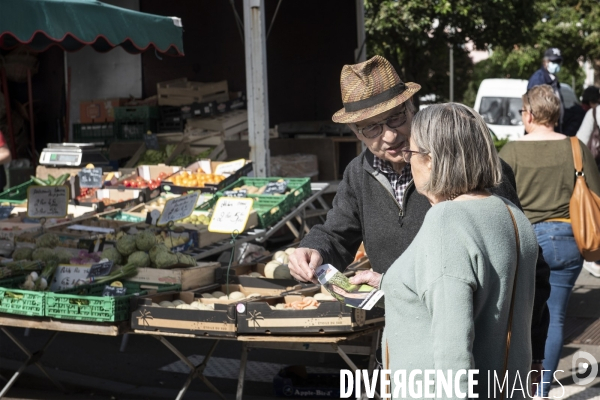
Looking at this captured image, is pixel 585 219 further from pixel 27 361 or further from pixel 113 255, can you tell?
pixel 27 361

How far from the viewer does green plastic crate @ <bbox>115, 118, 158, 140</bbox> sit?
10.8m

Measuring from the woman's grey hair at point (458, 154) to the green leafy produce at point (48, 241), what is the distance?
407 cm

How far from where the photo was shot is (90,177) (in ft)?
26.6

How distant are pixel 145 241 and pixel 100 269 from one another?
0.44m

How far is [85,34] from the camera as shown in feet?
19.8

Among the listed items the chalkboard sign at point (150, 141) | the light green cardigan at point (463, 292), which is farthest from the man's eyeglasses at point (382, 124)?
the chalkboard sign at point (150, 141)

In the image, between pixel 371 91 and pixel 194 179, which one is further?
pixel 194 179

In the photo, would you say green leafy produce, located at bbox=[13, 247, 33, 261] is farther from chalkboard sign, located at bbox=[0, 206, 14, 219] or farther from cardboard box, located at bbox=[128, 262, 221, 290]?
chalkboard sign, located at bbox=[0, 206, 14, 219]

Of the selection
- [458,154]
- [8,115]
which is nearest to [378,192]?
[458,154]

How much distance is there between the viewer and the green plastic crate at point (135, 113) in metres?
10.7

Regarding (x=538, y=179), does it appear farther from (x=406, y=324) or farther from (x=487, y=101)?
(x=487, y=101)

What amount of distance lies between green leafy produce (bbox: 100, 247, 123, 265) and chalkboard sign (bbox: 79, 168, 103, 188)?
275 centimetres

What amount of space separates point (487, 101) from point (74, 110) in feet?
33.3

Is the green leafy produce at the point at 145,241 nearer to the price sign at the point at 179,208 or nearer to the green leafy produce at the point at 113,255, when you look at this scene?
the green leafy produce at the point at 113,255
